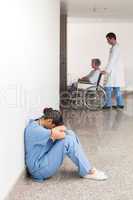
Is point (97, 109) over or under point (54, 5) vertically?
under

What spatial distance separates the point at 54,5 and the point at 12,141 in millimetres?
3174

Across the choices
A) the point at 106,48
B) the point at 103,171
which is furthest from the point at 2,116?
the point at 106,48

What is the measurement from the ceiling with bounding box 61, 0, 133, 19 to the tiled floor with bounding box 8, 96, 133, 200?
2.88 m

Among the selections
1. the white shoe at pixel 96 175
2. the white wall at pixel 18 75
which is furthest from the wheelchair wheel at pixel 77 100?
the white shoe at pixel 96 175

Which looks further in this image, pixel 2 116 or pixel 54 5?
pixel 54 5

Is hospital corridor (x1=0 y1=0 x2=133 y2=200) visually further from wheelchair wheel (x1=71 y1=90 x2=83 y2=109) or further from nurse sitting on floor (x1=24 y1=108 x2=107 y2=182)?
wheelchair wheel (x1=71 y1=90 x2=83 y2=109)

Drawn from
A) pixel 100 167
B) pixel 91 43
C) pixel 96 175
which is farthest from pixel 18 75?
pixel 91 43

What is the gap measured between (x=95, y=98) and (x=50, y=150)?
472 cm

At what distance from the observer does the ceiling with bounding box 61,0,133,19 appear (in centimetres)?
781

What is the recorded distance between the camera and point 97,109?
802 centimetres

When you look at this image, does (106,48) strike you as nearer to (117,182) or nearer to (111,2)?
(111,2)

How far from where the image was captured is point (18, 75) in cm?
310

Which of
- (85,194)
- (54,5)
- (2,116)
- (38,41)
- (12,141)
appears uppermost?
(54,5)

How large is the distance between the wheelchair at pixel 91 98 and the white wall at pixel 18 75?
3506mm
